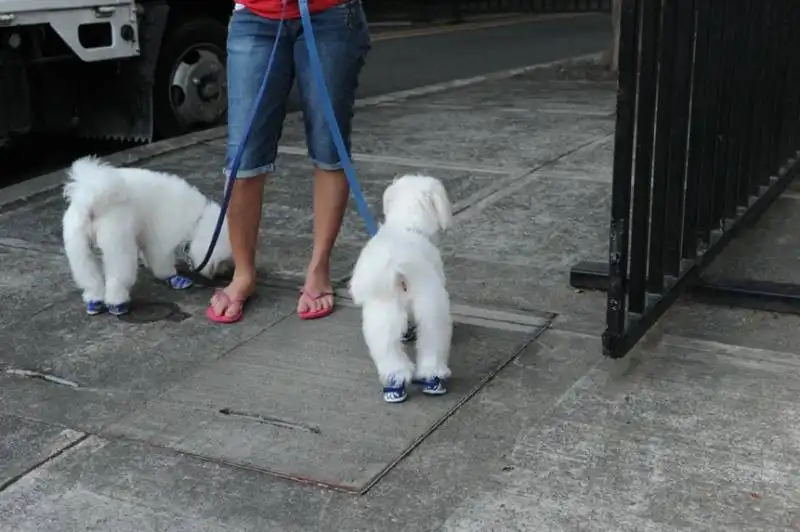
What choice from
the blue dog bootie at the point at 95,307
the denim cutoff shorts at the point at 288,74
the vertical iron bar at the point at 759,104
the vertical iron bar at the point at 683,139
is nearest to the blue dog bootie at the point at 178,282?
the blue dog bootie at the point at 95,307

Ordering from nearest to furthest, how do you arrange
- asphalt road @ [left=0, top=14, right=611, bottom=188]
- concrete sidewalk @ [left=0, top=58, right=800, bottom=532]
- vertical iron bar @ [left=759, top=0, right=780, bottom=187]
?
concrete sidewalk @ [left=0, top=58, right=800, bottom=532] < vertical iron bar @ [left=759, top=0, right=780, bottom=187] < asphalt road @ [left=0, top=14, right=611, bottom=188]

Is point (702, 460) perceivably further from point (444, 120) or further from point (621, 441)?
point (444, 120)

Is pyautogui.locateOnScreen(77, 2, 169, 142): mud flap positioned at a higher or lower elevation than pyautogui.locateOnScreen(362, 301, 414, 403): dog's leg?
higher

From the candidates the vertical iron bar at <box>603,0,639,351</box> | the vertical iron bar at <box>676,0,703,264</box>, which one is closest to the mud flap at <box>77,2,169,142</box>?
the vertical iron bar at <box>676,0,703,264</box>

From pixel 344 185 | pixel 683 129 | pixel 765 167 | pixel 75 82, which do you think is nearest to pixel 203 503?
pixel 344 185

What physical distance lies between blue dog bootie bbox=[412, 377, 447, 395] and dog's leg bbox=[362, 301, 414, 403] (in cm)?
9

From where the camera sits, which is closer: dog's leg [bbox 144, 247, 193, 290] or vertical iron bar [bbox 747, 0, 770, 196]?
dog's leg [bbox 144, 247, 193, 290]

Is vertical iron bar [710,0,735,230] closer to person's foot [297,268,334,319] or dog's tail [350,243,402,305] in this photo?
person's foot [297,268,334,319]

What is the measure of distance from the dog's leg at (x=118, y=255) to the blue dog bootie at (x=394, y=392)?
1416 millimetres

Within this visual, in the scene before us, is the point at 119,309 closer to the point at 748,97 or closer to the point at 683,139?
the point at 683,139

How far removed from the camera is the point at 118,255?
14.3 ft

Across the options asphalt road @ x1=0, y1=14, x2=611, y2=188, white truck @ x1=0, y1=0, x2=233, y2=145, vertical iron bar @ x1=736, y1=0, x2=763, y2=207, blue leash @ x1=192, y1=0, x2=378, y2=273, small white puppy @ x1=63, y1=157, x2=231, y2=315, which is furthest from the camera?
asphalt road @ x1=0, y1=14, x2=611, y2=188

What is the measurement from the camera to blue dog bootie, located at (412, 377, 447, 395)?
3.62m

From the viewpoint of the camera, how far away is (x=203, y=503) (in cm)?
303
